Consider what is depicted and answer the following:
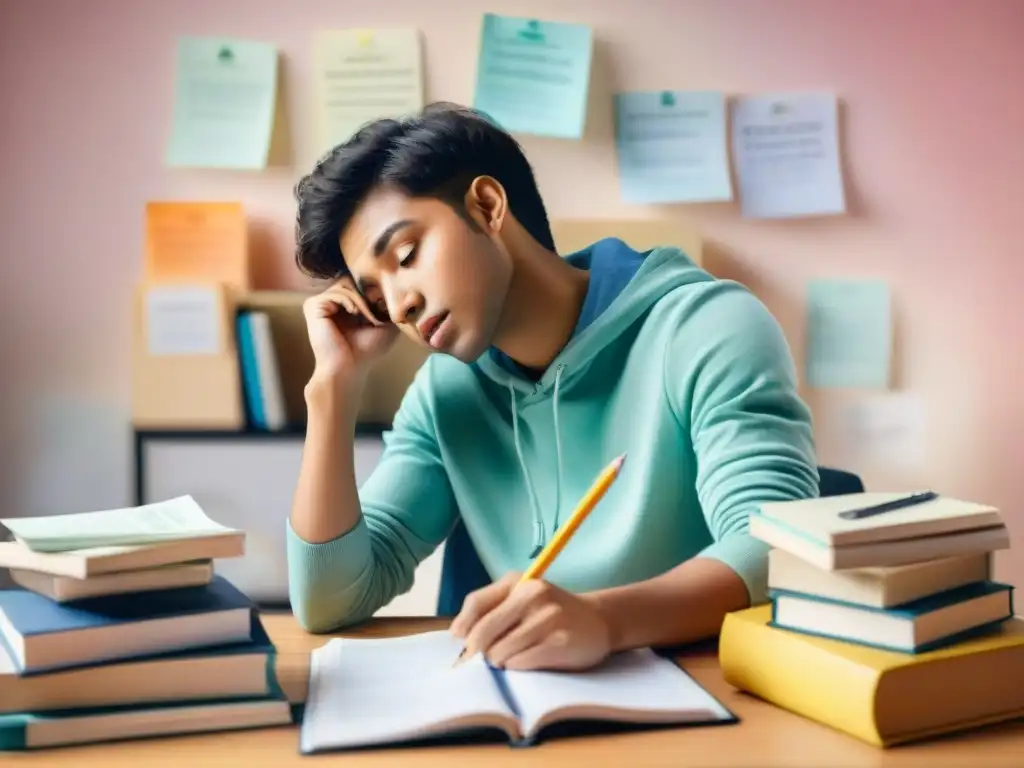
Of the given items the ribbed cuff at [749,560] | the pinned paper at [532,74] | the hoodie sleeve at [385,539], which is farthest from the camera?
the pinned paper at [532,74]

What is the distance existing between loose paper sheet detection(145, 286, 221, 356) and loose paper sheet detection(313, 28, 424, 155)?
1.38 feet

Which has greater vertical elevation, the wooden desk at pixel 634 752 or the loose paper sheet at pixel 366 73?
the loose paper sheet at pixel 366 73

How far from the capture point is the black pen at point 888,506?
798mm

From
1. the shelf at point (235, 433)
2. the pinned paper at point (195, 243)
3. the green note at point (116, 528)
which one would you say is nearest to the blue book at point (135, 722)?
the green note at point (116, 528)

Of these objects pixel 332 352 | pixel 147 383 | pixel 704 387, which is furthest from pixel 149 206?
Answer: pixel 704 387

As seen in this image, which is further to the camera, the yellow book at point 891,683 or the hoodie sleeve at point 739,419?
the hoodie sleeve at point 739,419

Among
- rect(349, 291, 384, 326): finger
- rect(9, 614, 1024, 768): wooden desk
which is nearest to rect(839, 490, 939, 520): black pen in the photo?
rect(9, 614, 1024, 768): wooden desk

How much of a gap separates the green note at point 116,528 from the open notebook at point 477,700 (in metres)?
0.15

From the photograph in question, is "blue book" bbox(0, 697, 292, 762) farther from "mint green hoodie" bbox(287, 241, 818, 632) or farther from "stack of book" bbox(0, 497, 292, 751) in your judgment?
"mint green hoodie" bbox(287, 241, 818, 632)

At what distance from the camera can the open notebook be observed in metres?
0.74

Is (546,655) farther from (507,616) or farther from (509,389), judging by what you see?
(509,389)

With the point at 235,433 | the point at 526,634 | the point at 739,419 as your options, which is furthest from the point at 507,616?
the point at 235,433

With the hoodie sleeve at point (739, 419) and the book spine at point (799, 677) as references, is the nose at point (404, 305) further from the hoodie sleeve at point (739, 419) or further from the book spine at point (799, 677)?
the book spine at point (799, 677)

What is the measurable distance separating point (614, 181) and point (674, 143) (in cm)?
14
